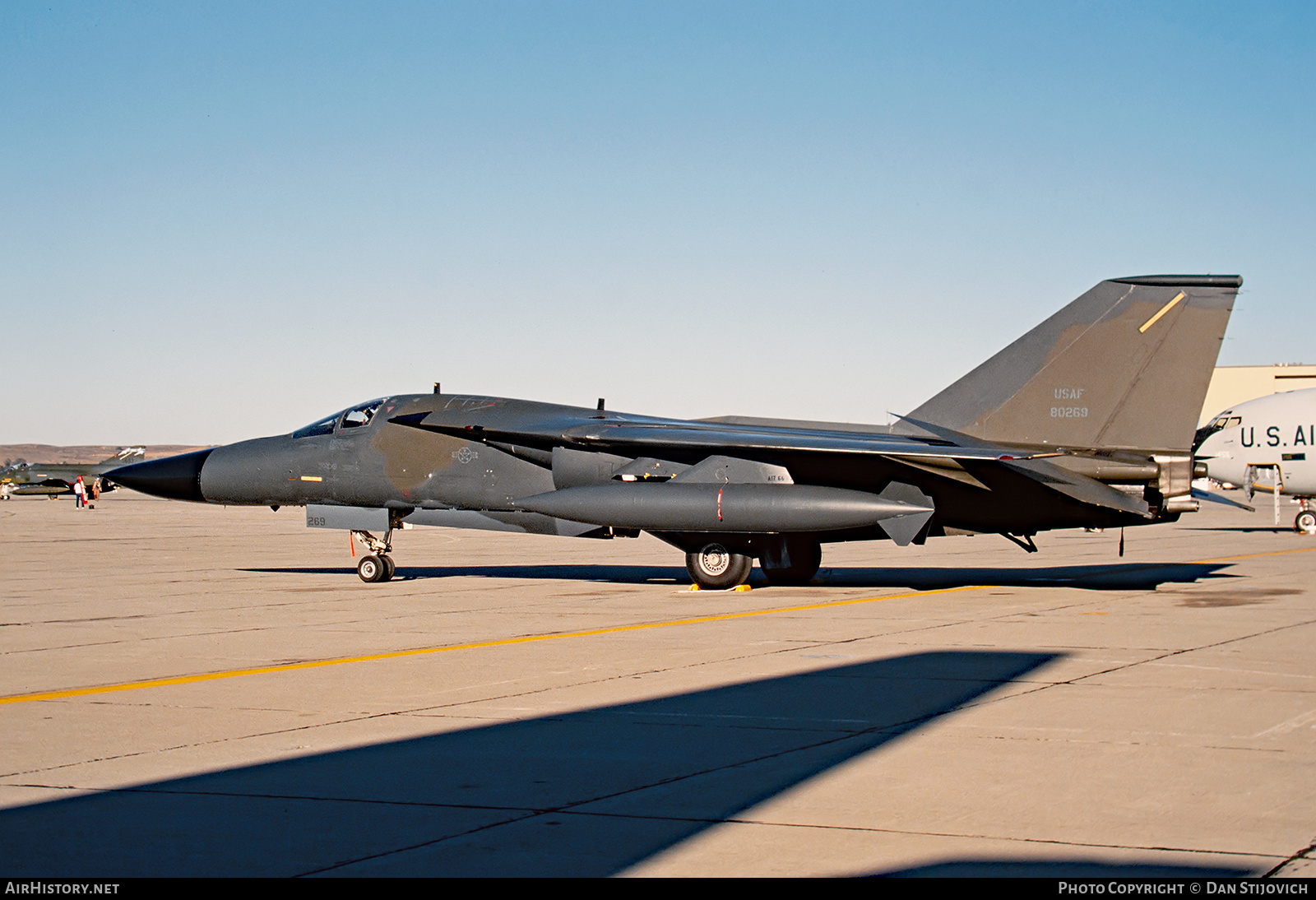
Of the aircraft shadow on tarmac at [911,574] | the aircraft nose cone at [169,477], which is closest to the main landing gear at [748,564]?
the aircraft shadow on tarmac at [911,574]

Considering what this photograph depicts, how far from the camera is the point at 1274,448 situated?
33.0m

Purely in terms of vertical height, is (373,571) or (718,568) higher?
(718,568)

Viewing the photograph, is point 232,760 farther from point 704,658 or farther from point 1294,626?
point 1294,626

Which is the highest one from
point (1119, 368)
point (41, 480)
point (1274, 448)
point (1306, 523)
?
point (1119, 368)

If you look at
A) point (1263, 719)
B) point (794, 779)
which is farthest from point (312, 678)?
point (1263, 719)

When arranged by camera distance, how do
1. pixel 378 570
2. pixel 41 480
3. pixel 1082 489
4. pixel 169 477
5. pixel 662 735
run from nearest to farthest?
pixel 662 735
pixel 1082 489
pixel 378 570
pixel 169 477
pixel 41 480

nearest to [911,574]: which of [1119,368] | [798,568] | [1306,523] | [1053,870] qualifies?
[798,568]

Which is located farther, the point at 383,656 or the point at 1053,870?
the point at 383,656

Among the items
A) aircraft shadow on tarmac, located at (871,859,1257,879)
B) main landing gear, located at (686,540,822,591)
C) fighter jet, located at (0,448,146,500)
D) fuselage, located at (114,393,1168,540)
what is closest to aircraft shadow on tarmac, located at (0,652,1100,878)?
aircraft shadow on tarmac, located at (871,859,1257,879)

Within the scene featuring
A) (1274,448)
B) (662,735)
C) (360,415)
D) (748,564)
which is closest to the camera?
(662,735)

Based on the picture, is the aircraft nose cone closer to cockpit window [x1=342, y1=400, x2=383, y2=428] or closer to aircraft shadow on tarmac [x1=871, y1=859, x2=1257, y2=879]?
cockpit window [x1=342, y1=400, x2=383, y2=428]

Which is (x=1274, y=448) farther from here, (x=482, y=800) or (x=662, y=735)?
(x=482, y=800)

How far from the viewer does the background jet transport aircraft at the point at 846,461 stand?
50.9 feet

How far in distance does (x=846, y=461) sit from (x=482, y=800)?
11746mm
